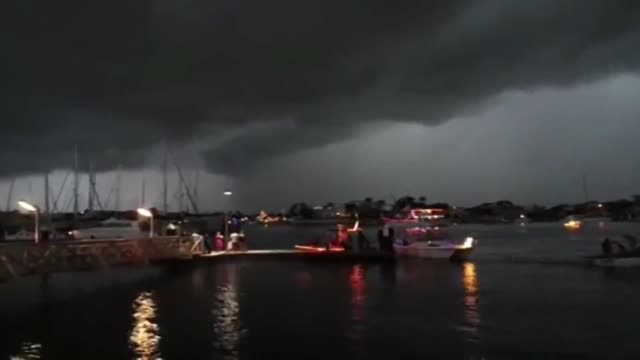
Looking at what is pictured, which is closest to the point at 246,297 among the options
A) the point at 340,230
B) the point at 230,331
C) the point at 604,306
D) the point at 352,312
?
the point at 352,312

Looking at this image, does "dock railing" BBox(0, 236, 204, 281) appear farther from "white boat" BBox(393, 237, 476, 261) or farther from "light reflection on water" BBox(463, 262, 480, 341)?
"light reflection on water" BBox(463, 262, 480, 341)

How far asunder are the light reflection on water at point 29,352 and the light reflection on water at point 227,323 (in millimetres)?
4994

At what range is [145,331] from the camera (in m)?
23.4

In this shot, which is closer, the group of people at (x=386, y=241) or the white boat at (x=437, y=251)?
the white boat at (x=437, y=251)

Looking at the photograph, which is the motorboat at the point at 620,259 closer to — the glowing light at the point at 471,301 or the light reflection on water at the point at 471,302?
the glowing light at the point at 471,301

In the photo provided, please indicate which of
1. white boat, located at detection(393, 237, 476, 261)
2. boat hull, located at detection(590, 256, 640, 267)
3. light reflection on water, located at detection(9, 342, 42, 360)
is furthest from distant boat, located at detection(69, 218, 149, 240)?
light reflection on water, located at detection(9, 342, 42, 360)

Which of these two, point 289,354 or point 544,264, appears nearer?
point 289,354

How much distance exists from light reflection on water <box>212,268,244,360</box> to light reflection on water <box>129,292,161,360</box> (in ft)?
5.88

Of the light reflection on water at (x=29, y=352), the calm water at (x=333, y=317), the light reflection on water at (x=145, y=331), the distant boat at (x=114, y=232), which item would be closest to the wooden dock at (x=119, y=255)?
the calm water at (x=333, y=317)

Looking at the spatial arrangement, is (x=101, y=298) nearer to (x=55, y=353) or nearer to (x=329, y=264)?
(x=55, y=353)

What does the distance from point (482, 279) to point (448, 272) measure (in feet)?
15.0

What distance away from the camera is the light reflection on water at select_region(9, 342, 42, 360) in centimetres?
1952

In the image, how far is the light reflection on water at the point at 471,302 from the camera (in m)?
23.1

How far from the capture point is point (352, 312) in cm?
2723
